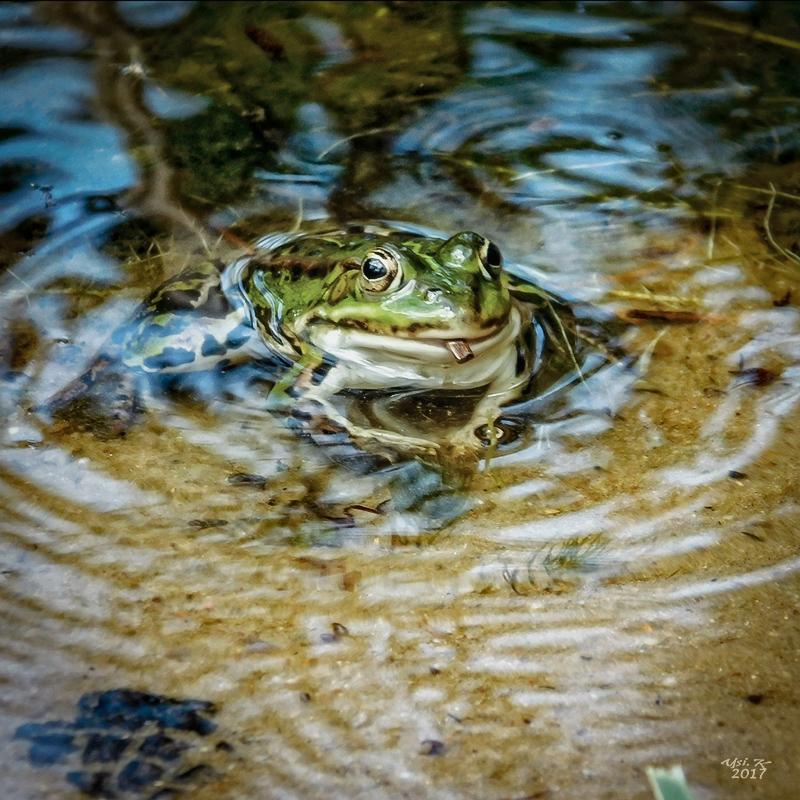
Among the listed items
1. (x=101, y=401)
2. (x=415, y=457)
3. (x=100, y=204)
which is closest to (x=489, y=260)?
(x=415, y=457)

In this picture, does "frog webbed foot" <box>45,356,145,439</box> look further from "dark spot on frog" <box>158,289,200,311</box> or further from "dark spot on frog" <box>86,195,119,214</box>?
"dark spot on frog" <box>86,195,119,214</box>

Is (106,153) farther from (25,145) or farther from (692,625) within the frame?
(692,625)

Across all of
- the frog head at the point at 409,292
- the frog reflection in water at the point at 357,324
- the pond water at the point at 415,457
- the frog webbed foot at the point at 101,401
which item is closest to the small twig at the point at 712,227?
the pond water at the point at 415,457

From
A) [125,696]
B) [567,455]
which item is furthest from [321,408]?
[125,696]

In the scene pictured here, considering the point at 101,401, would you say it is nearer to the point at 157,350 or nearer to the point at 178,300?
the point at 157,350

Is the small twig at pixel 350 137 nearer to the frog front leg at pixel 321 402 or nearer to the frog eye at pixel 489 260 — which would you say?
the frog front leg at pixel 321 402
